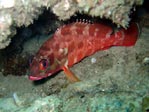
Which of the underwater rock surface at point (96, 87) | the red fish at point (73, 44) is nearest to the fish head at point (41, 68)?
the red fish at point (73, 44)

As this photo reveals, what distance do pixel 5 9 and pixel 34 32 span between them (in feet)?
7.99

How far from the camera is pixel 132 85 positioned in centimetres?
371

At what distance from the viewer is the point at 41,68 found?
4.67m

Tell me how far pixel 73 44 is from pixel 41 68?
0.87 meters

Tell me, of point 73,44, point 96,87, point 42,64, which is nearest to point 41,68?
point 42,64

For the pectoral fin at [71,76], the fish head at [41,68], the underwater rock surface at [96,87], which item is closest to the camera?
the underwater rock surface at [96,87]

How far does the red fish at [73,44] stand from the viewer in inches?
185

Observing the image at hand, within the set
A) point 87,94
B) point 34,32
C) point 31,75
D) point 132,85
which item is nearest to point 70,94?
point 87,94

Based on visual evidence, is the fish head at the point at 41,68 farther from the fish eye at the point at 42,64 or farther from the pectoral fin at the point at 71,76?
the pectoral fin at the point at 71,76

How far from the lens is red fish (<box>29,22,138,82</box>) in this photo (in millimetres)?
4688

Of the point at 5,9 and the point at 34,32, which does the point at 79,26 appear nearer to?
the point at 34,32

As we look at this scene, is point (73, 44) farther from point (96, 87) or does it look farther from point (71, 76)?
point (96, 87)

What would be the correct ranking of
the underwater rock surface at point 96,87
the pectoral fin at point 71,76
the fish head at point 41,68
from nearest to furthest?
the underwater rock surface at point 96,87
the pectoral fin at point 71,76
the fish head at point 41,68

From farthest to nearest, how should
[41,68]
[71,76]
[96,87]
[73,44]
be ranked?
[73,44]
[41,68]
[71,76]
[96,87]
